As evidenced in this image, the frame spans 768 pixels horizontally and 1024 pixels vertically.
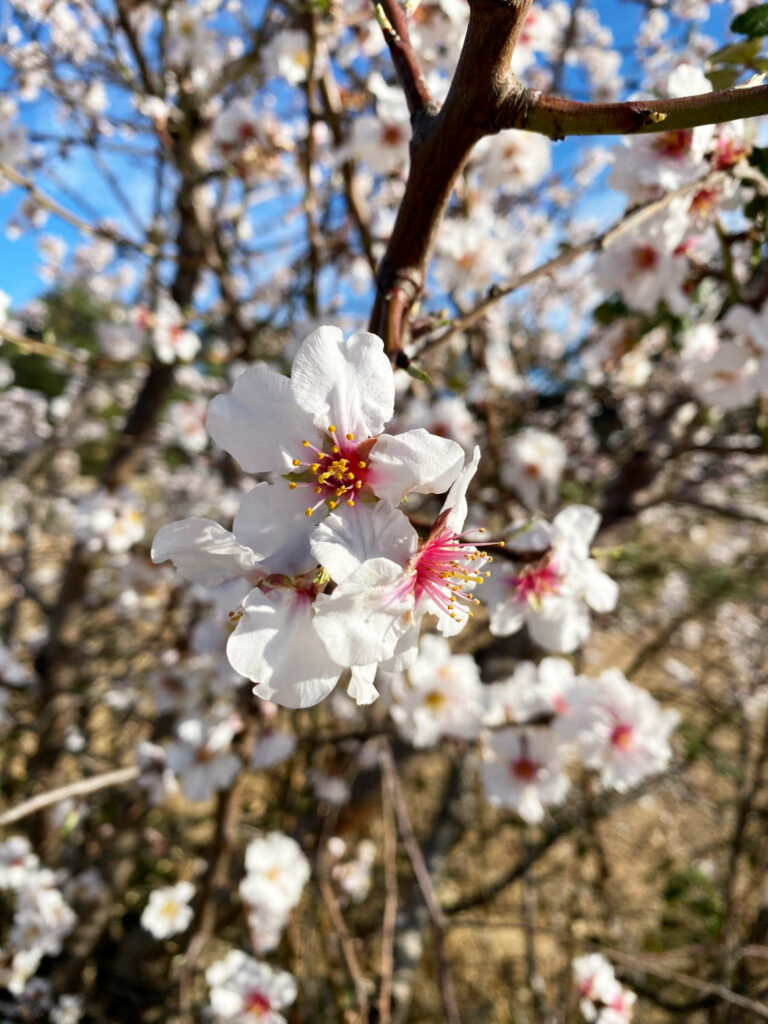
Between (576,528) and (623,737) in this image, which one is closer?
(576,528)

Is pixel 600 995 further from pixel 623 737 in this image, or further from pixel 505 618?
pixel 505 618

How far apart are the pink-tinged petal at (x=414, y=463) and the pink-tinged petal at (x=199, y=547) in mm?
140

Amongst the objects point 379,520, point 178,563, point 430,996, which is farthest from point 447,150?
point 430,996

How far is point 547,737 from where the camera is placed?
1.44m

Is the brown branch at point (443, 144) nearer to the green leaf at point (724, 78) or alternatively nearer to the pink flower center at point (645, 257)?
the green leaf at point (724, 78)

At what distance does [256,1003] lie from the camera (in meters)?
1.51

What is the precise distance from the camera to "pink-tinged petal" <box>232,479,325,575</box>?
0.54 meters

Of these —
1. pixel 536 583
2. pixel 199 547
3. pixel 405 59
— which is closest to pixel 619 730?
pixel 536 583

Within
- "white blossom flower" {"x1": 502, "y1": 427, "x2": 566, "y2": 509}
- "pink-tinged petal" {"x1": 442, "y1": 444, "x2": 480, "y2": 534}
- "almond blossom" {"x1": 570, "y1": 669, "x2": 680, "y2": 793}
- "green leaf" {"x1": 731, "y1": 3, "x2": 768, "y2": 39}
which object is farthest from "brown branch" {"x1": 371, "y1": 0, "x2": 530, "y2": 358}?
"white blossom flower" {"x1": 502, "y1": 427, "x2": 566, "y2": 509}

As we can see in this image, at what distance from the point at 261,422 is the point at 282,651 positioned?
21 cm

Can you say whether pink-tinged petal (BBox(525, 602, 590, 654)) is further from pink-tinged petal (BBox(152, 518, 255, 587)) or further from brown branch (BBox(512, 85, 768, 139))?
brown branch (BBox(512, 85, 768, 139))

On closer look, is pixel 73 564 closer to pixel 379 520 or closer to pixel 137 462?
pixel 137 462

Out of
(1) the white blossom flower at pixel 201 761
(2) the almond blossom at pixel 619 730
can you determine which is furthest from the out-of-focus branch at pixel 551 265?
(1) the white blossom flower at pixel 201 761

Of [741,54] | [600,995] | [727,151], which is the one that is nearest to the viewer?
[741,54]
